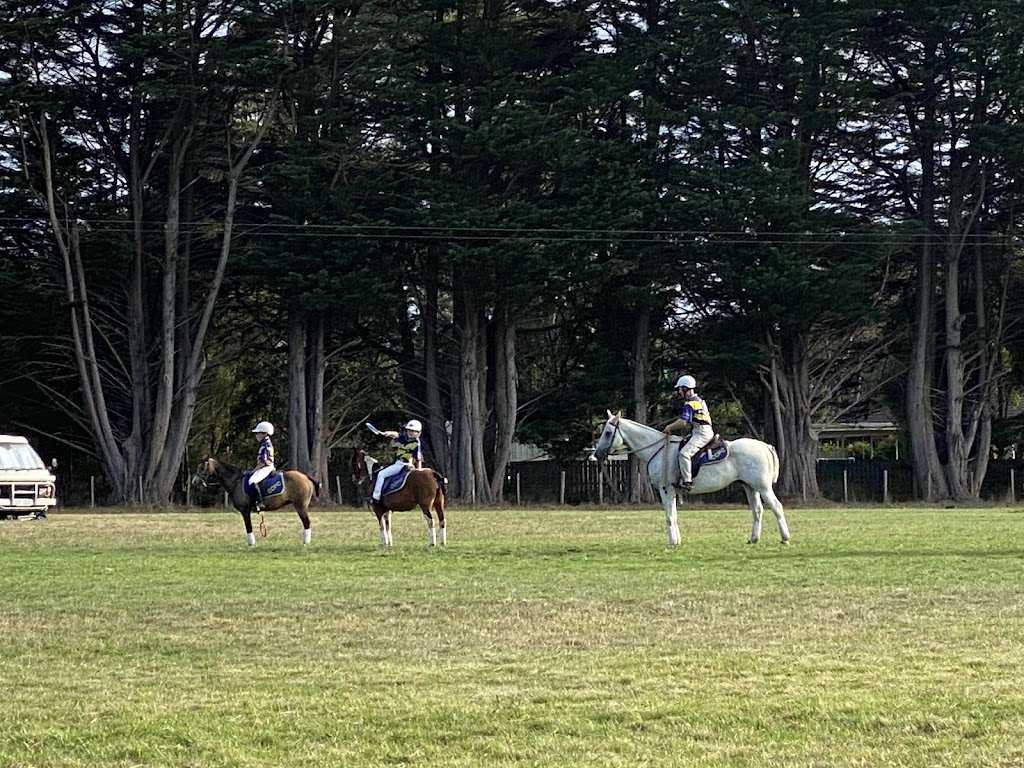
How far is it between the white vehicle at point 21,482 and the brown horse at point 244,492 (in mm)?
11969

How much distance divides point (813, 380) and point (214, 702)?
4899 centimetres

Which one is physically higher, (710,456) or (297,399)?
(297,399)

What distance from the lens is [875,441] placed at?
81.4 m

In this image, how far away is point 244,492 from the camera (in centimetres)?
2745

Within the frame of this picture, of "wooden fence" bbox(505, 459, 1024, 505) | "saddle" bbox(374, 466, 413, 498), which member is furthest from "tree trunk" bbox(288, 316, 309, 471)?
"saddle" bbox(374, 466, 413, 498)

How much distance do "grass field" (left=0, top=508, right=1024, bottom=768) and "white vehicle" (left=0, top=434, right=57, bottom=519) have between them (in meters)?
14.0

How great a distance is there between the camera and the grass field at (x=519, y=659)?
1021cm

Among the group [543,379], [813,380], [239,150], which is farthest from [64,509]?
[813,380]

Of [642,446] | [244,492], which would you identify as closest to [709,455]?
[642,446]

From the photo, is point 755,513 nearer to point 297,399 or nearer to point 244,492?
point 244,492

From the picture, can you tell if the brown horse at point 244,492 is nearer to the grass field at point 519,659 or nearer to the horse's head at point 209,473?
the horse's head at point 209,473

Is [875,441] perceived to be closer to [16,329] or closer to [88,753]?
[16,329]

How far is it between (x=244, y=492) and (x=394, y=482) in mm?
2472

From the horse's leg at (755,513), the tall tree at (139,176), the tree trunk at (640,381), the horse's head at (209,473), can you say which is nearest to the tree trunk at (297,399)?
the tall tree at (139,176)
